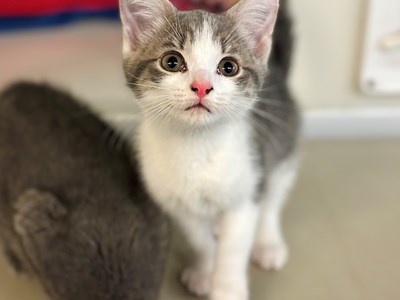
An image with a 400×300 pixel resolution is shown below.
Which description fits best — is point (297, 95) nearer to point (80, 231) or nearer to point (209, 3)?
point (209, 3)

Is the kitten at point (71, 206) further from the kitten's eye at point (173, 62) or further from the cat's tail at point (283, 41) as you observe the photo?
the cat's tail at point (283, 41)

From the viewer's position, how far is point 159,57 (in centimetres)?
109

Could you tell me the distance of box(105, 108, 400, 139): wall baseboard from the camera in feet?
6.25

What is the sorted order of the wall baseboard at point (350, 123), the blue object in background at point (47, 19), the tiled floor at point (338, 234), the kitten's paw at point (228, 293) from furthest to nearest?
1. the wall baseboard at point (350, 123)
2. the blue object in background at point (47, 19)
3. the tiled floor at point (338, 234)
4. the kitten's paw at point (228, 293)

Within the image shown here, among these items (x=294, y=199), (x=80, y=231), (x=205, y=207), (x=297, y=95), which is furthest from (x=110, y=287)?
(x=297, y=95)

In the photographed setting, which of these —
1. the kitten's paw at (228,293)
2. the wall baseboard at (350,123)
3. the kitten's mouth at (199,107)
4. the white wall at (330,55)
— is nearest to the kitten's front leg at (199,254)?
the kitten's paw at (228,293)

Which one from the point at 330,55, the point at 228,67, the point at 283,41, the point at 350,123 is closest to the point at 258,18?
the point at 228,67

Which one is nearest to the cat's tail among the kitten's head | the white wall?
the white wall

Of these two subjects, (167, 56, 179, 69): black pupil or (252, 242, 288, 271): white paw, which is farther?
(252, 242, 288, 271): white paw

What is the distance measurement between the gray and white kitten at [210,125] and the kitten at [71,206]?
10 cm

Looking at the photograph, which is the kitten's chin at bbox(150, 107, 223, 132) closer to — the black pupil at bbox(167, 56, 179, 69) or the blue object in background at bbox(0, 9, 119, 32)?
the black pupil at bbox(167, 56, 179, 69)

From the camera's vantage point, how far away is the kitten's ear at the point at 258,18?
1.12 metres

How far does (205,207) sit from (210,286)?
0.24 meters

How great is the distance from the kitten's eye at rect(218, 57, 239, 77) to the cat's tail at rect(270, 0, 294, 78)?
46 centimetres
